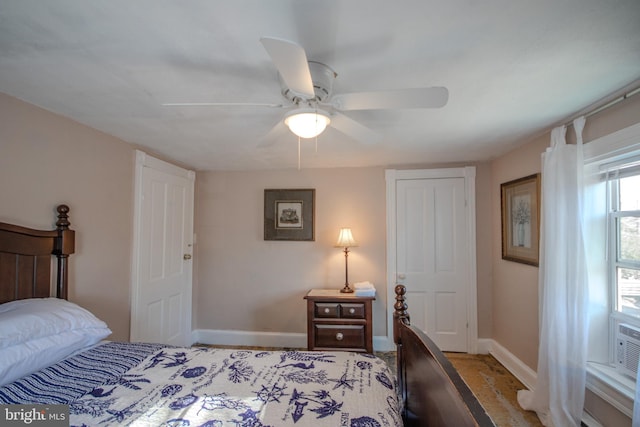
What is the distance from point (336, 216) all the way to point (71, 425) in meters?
2.83

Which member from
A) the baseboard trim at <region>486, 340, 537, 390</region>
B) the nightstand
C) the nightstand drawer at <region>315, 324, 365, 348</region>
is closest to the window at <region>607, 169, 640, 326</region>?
the baseboard trim at <region>486, 340, 537, 390</region>

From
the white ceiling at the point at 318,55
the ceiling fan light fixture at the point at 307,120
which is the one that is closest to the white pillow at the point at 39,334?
the white ceiling at the point at 318,55

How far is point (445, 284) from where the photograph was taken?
3.35 meters

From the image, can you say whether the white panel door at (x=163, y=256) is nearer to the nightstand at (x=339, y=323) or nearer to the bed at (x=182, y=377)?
the bed at (x=182, y=377)

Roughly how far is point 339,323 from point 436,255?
1.38 meters

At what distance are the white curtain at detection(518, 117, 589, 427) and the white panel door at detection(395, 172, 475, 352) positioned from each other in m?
1.17

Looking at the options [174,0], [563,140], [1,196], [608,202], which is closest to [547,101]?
[563,140]

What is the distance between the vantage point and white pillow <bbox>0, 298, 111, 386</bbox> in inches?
50.4

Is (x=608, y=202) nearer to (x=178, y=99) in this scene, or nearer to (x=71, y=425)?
(x=178, y=99)

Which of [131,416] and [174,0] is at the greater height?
[174,0]

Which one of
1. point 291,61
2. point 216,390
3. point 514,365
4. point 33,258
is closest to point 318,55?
point 291,61

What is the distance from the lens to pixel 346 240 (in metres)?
3.26

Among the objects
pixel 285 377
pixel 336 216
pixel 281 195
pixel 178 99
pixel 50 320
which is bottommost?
pixel 285 377

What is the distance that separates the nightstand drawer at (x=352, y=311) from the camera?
9.90ft
